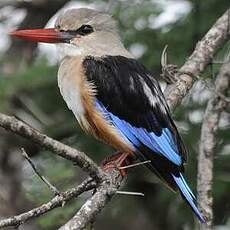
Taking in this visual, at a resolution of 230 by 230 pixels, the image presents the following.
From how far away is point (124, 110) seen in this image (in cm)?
391

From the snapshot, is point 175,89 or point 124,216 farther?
point 124,216

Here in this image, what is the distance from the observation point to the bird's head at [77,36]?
4.30 m

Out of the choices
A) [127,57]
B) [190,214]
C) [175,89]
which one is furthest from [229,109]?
[190,214]

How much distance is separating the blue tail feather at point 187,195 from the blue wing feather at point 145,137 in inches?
5.0

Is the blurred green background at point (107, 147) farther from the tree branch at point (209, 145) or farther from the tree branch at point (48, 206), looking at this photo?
the tree branch at point (48, 206)

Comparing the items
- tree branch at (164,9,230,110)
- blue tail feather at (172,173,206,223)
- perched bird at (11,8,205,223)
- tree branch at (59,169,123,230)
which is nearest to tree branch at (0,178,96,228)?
tree branch at (59,169,123,230)

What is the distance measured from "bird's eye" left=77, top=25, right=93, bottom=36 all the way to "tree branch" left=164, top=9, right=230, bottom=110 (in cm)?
58

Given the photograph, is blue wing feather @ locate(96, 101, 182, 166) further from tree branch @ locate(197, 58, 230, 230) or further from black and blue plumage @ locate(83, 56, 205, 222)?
tree branch @ locate(197, 58, 230, 230)

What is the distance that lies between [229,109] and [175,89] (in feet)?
1.03

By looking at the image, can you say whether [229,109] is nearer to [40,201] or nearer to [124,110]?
[124,110]

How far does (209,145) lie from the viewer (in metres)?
3.91

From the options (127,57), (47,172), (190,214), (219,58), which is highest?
(127,57)

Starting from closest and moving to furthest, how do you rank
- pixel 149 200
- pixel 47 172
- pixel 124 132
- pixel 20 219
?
pixel 20 219 → pixel 124 132 → pixel 47 172 → pixel 149 200

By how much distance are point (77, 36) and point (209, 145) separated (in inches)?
40.2
